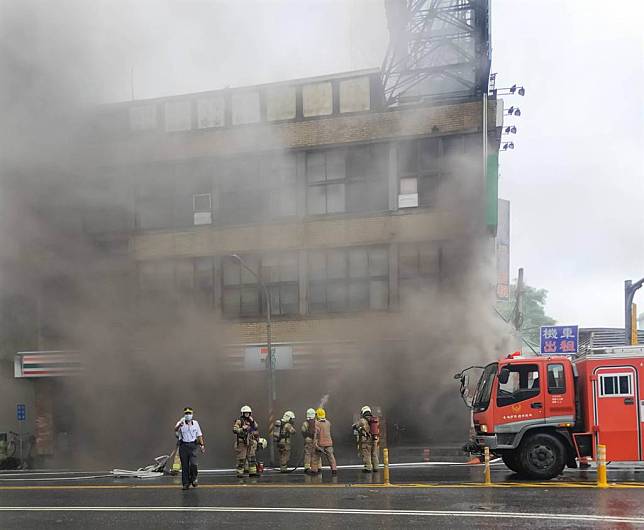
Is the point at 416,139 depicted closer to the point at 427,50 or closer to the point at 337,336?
the point at 427,50

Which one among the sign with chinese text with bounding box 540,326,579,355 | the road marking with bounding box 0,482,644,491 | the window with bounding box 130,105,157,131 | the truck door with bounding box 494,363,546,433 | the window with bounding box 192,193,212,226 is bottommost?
the road marking with bounding box 0,482,644,491

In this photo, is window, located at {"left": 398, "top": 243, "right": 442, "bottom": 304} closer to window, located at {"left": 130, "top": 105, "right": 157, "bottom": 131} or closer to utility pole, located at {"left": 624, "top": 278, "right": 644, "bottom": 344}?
utility pole, located at {"left": 624, "top": 278, "right": 644, "bottom": 344}

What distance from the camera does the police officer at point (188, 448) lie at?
1123 centimetres

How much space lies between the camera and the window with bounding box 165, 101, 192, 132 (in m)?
23.6

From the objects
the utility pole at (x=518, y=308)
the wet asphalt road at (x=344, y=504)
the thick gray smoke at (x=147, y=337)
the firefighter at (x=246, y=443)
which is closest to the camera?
the wet asphalt road at (x=344, y=504)

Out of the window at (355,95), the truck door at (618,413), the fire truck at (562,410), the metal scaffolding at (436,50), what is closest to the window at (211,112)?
the window at (355,95)

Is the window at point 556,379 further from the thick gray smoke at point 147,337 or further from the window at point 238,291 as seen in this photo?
the window at point 238,291

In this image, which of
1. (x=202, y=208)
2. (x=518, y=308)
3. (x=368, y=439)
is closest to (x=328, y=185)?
(x=202, y=208)

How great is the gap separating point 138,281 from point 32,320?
3261 millimetres

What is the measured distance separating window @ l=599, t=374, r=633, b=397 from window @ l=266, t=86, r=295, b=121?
47.4 feet

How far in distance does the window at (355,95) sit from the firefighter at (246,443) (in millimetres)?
11844

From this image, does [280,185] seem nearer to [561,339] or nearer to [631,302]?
[561,339]

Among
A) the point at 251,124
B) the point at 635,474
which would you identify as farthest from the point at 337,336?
the point at 635,474

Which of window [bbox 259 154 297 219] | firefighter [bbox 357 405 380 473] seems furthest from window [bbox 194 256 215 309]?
firefighter [bbox 357 405 380 473]
